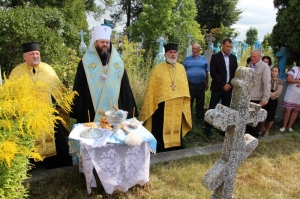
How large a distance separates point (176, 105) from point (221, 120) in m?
2.19

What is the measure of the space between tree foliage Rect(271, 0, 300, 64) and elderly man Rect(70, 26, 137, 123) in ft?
15.7

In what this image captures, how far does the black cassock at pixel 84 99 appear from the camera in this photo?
3.69 m

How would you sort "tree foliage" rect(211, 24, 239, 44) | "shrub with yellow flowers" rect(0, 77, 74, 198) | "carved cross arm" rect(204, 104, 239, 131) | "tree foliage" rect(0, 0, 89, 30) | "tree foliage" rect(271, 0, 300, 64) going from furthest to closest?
"tree foliage" rect(211, 24, 239, 44) < "tree foliage" rect(0, 0, 89, 30) < "tree foliage" rect(271, 0, 300, 64) < "carved cross arm" rect(204, 104, 239, 131) < "shrub with yellow flowers" rect(0, 77, 74, 198)

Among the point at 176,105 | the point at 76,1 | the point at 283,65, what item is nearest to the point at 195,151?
the point at 176,105

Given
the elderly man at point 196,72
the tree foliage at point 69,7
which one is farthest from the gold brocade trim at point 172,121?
the tree foliage at point 69,7

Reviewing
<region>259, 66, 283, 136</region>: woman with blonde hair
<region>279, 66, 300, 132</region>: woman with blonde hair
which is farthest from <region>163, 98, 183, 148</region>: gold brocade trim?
<region>279, 66, 300, 132</region>: woman with blonde hair

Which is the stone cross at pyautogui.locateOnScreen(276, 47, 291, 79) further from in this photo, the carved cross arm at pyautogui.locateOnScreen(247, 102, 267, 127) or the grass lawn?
the carved cross arm at pyautogui.locateOnScreen(247, 102, 267, 127)

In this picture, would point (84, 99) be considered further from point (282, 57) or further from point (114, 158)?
point (282, 57)

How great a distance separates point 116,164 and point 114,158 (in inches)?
2.9

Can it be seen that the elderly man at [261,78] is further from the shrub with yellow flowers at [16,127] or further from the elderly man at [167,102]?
the shrub with yellow flowers at [16,127]

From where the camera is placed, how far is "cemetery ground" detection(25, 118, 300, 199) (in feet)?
10.7

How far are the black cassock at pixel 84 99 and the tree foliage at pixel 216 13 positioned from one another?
83.7ft

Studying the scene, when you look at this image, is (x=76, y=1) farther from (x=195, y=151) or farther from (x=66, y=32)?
(x=195, y=151)

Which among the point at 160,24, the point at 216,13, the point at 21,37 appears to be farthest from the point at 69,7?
the point at 216,13
